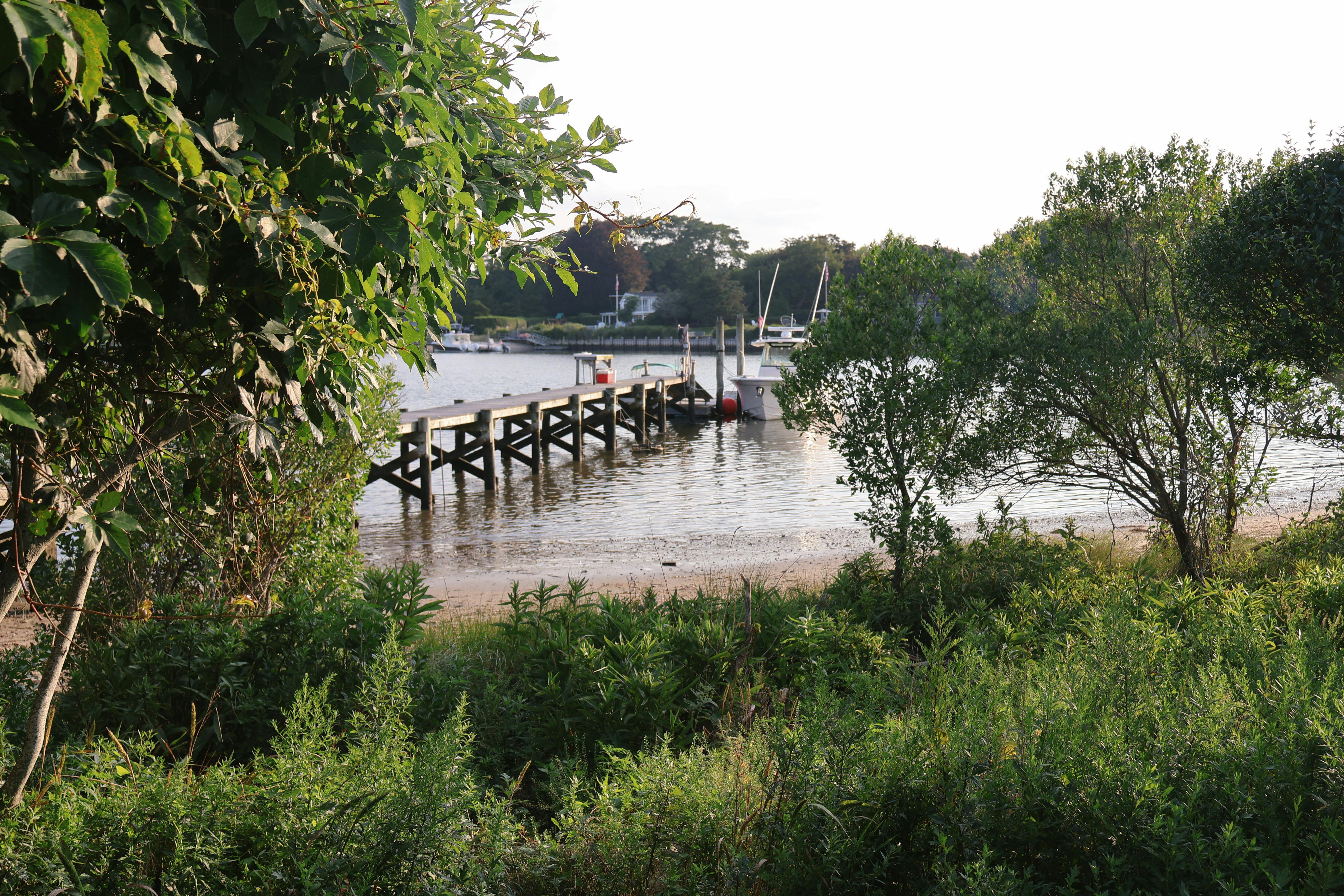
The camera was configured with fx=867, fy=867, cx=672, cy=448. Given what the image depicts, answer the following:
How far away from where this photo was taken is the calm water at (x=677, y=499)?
16.6 m

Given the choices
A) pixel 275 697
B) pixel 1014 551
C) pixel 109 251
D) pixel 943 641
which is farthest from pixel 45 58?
pixel 1014 551

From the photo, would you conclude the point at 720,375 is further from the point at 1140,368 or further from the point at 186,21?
the point at 186,21

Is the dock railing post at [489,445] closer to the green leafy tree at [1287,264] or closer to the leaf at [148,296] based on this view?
the green leafy tree at [1287,264]

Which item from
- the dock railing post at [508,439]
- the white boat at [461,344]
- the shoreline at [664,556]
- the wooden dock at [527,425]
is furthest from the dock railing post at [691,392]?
the white boat at [461,344]

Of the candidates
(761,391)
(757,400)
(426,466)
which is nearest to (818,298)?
(761,391)

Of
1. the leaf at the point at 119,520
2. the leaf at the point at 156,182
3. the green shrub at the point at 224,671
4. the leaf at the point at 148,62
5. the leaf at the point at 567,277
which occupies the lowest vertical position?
the green shrub at the point at 224,671

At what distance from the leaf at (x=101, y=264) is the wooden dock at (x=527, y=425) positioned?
40.1 feet

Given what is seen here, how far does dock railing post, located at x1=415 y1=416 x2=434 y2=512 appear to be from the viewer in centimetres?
1831

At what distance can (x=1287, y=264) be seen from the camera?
6883mm

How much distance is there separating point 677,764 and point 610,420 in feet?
80.3

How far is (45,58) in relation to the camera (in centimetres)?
163

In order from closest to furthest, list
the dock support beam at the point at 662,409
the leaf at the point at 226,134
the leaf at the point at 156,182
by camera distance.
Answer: the leaf at the point at 156,182, the leaf at the point at 226,134, the dock support beam at the point at 662,409

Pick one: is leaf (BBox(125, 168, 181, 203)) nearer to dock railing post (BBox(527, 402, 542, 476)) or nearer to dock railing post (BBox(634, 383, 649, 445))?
dock railing post (BBox(527, 402, 542, 476))

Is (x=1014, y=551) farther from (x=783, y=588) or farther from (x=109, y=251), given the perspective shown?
(x=109, y=251)
